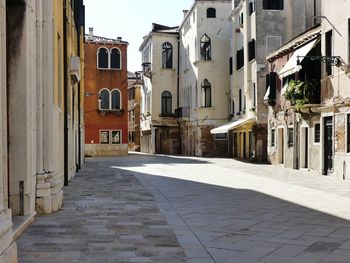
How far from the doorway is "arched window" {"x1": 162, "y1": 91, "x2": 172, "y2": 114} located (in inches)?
1143

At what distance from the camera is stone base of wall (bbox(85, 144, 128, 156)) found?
40.5 meters

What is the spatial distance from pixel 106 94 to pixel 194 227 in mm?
33920

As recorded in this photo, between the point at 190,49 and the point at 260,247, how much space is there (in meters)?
36.7

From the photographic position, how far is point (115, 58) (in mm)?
41281

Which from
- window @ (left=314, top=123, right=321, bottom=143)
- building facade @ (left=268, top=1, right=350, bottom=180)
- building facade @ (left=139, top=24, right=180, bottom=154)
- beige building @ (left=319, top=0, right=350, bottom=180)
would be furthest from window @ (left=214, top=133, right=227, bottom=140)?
beige building @ (left=319, top=0, right=350, bottom=180)

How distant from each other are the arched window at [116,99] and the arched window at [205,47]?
7.19m

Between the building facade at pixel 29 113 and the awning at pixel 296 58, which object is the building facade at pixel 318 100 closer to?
the awning at pixel 296 58

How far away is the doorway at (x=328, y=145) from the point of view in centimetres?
1914

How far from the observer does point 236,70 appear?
117ft

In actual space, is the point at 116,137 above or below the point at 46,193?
above

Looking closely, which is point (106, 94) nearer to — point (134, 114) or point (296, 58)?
point (134, 114)

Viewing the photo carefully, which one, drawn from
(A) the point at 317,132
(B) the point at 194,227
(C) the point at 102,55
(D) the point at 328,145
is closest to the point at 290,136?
(A) the point at 317,132

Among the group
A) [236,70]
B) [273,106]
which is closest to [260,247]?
[273,106]

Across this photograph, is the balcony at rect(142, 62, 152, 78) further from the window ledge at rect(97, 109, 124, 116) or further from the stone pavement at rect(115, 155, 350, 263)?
the stone pavement at rect(115, 155, 350, 263)
